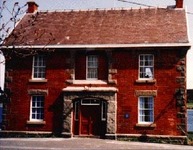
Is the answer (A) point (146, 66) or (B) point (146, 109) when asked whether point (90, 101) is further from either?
(A) point (146, 66)

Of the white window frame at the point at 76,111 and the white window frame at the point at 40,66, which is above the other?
the white window frame at the point at 40,66

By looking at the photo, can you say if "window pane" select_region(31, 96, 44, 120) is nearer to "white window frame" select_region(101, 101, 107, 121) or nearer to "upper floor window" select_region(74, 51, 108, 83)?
"upper floor window" select_region(74, 51, 108, 83)

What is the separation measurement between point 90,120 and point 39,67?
5.06m

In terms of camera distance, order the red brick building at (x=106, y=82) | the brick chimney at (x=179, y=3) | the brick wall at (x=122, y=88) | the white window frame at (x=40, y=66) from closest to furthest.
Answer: the brick wall at (x=122, y=88)
the red brick building at (x=106, y=82)
the white window frame at (x=40, y=66)
the brick chimney at (x=179, y=3)

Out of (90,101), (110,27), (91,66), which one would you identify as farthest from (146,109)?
(110,27)

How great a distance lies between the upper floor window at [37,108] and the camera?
20.4 meters

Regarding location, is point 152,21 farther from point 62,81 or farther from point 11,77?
→ point 11,77

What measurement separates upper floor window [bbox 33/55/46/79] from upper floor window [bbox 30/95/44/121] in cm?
145

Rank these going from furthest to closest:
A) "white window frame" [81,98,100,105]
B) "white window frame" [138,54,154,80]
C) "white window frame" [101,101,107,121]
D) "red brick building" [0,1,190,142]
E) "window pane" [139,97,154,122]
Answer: "white window frame" [81,98,100,105] < "white window frame" [101,101,107,121] < "white window frame" [138,54,154,80] < "window pane" [139,97,154,122] < "red brick building" [0,1,190,142]

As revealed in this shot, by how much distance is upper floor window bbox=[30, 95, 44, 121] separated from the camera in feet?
66.8

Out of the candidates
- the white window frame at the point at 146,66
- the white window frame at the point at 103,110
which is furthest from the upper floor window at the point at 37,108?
the white window frame at the point at 146,66

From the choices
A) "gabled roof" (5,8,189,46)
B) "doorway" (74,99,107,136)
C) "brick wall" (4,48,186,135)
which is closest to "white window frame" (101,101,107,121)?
"doorway" (74,99,107,136)

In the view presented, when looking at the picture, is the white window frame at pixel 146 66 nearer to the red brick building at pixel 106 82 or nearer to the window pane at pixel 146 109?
the red brick building at pixel 106 82

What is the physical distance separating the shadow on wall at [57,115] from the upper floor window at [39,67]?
2060 mm
